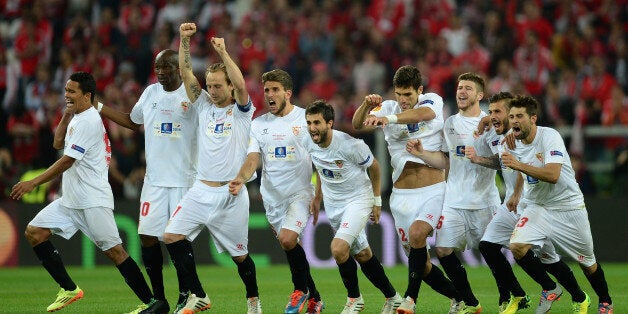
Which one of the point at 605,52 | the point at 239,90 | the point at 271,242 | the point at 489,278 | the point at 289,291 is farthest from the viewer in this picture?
the point at 605,52

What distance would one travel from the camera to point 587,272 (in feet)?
34.4

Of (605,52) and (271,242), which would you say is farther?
(605,52)

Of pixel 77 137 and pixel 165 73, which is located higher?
pixel 165 73

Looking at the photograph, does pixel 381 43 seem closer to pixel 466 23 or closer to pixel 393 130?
pixel 466 23

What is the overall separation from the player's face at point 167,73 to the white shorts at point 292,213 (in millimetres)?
1559

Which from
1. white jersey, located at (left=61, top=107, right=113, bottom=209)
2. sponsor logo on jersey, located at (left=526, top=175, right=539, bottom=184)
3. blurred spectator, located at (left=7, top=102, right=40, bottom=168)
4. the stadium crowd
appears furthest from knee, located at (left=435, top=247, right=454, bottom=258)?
blurred spectator, located at (left=7, top=102, right=40, bottom=168)

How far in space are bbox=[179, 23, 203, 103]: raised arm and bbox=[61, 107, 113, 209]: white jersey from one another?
95cm

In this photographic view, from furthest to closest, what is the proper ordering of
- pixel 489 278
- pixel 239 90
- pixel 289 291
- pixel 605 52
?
pixel 605 52 < pixel 489 278 < pixel 289 291 < pixel 239 90

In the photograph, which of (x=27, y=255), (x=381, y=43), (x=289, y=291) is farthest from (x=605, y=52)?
(x=27, y=255)

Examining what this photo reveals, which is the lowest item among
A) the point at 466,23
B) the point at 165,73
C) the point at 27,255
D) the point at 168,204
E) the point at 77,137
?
the point at 27,255

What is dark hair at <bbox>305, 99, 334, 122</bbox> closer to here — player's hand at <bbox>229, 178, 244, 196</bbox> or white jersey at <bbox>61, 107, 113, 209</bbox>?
player's hand at <bbox>229, 178, 244, 196</bbox>

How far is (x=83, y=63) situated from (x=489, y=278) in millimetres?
9252

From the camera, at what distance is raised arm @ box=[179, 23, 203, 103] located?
10.3 meters

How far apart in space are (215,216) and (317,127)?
132cm
